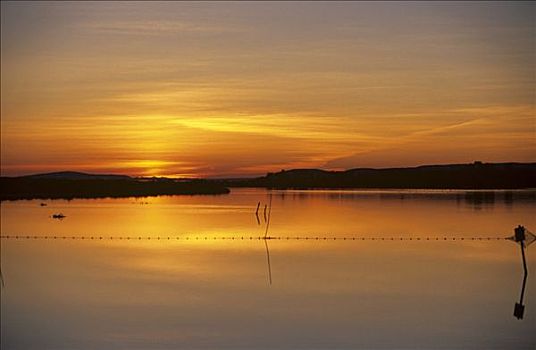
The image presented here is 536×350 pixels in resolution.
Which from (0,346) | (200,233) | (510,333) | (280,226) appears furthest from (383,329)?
(280,226)

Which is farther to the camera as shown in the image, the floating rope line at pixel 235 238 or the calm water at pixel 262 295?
the floating rope line at pixel 235 238

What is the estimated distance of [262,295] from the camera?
17.0m

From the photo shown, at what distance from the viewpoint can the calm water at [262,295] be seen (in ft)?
42.2

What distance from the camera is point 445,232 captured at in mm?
33812

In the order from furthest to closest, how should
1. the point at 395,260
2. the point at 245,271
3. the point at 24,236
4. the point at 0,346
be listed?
the point at 24,236 < the point at 395,260 < the point at 245,271 < the point at 0,346

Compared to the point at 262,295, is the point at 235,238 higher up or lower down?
lower down

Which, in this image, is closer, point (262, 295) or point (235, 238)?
point (262, 295)

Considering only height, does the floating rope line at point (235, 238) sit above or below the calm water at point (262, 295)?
below

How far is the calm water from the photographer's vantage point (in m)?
12.9

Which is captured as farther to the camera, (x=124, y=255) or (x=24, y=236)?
(x=24, y=236)

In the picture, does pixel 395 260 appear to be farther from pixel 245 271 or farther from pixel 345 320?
pixel 345 320

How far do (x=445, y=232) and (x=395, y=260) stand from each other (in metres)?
11.5

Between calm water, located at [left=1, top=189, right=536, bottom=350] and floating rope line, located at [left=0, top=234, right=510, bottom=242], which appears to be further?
floating rope line, located at [left=0, top=234, right=510, bottom=242]

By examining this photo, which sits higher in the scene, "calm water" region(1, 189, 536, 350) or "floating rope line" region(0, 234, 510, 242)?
"calm water" region(1, 189, 536, 350)
